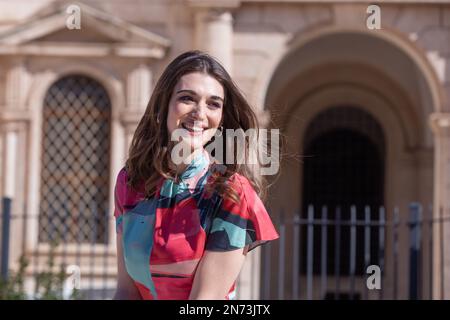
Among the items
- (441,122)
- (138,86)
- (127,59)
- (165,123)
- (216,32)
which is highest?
(216,32)

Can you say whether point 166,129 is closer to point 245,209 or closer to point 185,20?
point 245,209

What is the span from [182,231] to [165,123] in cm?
36

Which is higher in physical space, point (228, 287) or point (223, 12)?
point (223, 12)

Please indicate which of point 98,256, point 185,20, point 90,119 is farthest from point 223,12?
point 98,256

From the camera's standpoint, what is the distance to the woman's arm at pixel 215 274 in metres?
2.65

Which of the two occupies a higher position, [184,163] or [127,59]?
[127,59]

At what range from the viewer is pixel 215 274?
267cm

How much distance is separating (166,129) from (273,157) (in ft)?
1.37

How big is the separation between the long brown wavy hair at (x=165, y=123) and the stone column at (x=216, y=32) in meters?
9.24

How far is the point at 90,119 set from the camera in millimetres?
12680

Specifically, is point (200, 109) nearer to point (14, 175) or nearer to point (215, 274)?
point (215, 274)

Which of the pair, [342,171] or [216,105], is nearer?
[216,105]

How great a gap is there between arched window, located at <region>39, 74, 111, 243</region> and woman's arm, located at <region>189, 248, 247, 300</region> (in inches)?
395

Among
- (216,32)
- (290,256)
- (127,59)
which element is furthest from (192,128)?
(290,256)
